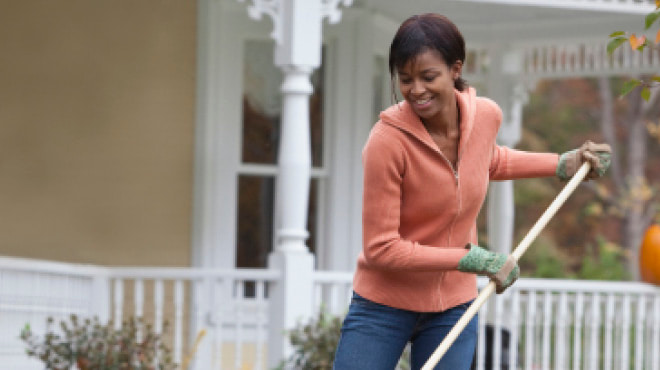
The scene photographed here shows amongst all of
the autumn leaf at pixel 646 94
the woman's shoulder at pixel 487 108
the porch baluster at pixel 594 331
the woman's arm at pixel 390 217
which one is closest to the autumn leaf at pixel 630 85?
the autumn leaf at pixel 646 94

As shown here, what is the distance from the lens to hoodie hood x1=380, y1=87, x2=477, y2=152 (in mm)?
3951

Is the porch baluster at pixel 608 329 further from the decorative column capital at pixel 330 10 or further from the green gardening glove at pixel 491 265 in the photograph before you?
the green gardening glove at pixel 491 265

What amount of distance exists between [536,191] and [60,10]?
1522 cm

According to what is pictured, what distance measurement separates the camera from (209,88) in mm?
9430

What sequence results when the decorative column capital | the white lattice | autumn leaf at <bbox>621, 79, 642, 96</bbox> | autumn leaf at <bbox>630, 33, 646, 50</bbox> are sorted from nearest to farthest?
1. autumn leaf at <bbox>621, 79, 642, 96</bbox>
2. autumn leaf at <bbox>630, 33, 646, 50</bbox>
3. the decorative column capital
4. the white lattice

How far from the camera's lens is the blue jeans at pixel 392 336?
4.00 m

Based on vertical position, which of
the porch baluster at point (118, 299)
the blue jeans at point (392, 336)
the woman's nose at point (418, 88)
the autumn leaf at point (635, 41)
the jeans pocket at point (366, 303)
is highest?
the autumn leaf at point (635, 41)

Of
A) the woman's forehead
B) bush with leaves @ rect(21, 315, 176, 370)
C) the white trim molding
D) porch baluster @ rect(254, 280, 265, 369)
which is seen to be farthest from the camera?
the white trim molding

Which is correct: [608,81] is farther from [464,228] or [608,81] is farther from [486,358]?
[464,228]

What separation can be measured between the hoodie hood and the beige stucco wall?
562cm

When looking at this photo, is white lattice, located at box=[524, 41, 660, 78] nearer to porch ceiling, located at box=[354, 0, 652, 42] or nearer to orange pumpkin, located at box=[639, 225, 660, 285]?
porch ceiling, located at box=[354, 0, 652, 42]

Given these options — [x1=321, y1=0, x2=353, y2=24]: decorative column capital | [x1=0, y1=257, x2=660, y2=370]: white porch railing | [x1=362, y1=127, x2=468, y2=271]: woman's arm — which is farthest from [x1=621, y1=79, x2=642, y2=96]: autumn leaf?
[x1=0, y1=257, x2=660, y2=370]: white porch railing

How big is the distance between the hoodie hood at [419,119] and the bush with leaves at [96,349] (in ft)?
13.0

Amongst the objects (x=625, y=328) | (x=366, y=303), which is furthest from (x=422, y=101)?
(x=625, y=328)
